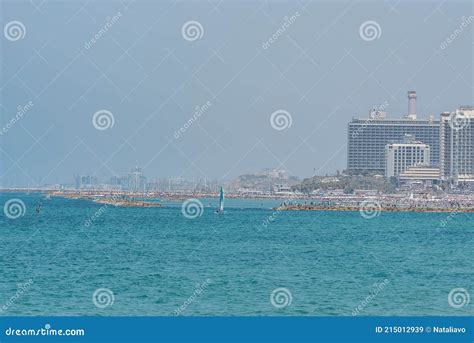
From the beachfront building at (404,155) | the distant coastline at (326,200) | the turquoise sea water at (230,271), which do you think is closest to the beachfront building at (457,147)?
the beachfront building at (404,155)

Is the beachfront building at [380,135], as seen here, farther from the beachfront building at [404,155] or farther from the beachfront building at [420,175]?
the beachfront building at [420,175]

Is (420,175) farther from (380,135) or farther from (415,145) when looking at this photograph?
(380,135)

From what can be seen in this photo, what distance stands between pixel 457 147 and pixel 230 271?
112 metres

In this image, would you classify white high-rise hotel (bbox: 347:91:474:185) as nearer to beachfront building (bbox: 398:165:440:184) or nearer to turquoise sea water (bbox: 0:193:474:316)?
beachfront building (bbox: 398:165:440:184)

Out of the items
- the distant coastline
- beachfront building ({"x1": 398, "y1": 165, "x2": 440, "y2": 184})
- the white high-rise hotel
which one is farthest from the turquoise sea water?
the white high-rise hotel

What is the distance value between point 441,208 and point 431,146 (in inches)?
1964

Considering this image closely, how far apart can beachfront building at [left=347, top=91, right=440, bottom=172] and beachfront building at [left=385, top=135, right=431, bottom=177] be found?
1.23m

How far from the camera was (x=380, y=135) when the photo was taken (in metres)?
140

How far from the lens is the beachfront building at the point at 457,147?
132625mm

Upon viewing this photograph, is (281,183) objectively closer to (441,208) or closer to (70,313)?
(441,208)

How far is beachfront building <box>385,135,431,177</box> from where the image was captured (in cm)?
13400

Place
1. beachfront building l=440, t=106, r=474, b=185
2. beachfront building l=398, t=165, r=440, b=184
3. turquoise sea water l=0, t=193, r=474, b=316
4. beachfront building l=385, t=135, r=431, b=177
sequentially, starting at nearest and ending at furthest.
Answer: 1. turquoise sea water l=0, t=193, r=474, b=316
2. beachfront building l=398, t=165, r=440, b=184
3. beachfront building l=440, t=106, r=474, b=185
4. beachfront building l=385, t=135, r=431, b=177

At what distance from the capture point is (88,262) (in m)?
29.7

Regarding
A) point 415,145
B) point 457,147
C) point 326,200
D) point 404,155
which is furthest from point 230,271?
point 415,145
